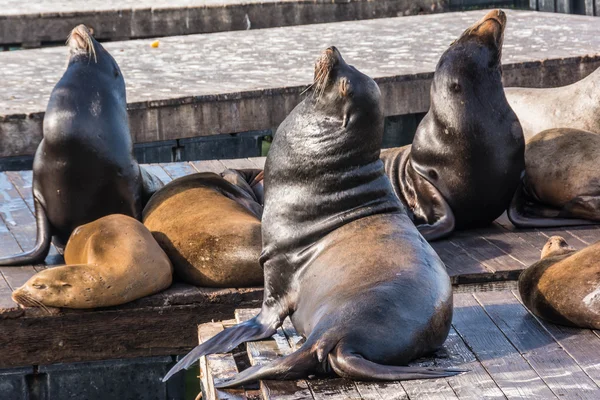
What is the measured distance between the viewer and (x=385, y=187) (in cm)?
457

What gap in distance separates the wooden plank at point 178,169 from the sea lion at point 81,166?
1.28 metres

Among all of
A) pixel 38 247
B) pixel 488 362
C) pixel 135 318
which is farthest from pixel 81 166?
pixel 488 362

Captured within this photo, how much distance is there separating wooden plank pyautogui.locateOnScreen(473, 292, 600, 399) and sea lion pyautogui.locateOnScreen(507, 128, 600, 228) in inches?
60.3

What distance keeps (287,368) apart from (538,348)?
39.3 inches

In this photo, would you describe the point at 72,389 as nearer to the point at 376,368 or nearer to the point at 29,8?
the point at 376,368

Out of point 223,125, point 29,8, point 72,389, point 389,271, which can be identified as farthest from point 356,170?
point 29,8

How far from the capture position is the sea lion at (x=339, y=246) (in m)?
3.91

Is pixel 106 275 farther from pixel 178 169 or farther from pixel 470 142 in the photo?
pixel 178 169

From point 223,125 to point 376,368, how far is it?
5.04 m

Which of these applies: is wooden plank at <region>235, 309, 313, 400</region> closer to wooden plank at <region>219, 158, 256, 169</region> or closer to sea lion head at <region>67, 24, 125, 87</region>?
sea lion head at <region>67, 24, 125, 87</region>

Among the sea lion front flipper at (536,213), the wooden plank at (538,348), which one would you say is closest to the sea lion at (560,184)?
the sea lion front flipper at (536,213)

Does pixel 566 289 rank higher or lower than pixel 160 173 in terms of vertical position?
higher

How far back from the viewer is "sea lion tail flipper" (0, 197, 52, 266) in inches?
222

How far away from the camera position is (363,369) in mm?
3688
